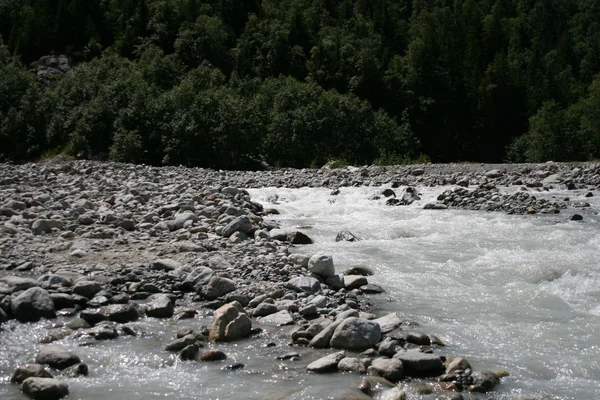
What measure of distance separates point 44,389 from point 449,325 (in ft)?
13.5

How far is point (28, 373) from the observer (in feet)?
16.7

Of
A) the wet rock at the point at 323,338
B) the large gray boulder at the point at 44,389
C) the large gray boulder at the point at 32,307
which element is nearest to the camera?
the large gray boulder at the point at 44,389

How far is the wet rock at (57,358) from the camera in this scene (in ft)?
17.8

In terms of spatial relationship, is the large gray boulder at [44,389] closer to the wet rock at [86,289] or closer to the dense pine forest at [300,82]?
the wet rock at [86,289]

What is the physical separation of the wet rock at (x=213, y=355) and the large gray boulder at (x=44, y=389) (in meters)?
1.24

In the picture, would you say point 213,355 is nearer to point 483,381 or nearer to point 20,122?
point 483,381

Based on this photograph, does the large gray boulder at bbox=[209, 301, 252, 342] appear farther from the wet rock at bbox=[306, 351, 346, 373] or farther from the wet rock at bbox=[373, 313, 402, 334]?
the wet rock at bbox=[373, 313, 402, 334]

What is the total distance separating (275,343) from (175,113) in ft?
109

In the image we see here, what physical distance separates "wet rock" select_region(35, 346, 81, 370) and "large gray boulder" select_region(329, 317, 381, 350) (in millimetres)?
2379

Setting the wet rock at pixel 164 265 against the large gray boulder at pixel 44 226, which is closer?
the wet rock at pixel 164 265

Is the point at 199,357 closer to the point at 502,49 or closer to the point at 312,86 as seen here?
the point at 312,86

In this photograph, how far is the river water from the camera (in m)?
5.19

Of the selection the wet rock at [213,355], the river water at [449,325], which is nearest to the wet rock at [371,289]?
the river water at [449,325]

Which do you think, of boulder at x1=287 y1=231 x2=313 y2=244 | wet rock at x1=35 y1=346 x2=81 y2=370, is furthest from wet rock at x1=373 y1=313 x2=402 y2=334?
boulder at x1=287 y1=231 x2=313 y2=244
